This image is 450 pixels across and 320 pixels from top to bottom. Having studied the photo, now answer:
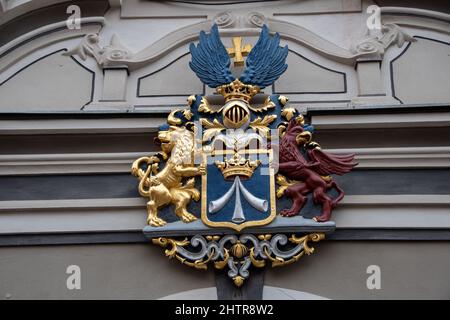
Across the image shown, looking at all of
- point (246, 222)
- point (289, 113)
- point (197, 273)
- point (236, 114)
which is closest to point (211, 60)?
point (236, 114)

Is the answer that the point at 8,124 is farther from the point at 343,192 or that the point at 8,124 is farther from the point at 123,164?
the point at 343,192

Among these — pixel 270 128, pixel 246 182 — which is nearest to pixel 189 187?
pixel 246 182

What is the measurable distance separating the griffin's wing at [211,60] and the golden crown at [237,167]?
68 cm

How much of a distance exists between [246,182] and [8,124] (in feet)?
6.40

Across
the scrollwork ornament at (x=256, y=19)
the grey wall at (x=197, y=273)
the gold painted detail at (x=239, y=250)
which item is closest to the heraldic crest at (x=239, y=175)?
the gold painted detail at (x=239, y=250)

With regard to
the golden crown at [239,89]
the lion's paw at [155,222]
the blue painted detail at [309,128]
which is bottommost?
the lion's paw at [155,222]

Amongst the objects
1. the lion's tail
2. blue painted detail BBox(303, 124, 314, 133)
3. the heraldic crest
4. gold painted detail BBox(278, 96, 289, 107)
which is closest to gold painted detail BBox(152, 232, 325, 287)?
the heraldic crest

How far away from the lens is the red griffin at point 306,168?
4883 mm

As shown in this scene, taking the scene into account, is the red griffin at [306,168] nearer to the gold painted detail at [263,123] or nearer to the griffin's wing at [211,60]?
the gold painted detail at [263,123]

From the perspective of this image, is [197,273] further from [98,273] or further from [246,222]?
[98,273]

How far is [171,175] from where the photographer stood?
16.4ft

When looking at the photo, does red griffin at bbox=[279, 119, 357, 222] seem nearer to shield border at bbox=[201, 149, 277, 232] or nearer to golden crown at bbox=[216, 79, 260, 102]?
shield border at bbox=[201, 149, 277, 232]

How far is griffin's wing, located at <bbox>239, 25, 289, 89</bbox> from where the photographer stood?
5.31 m

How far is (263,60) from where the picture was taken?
17.6ft
